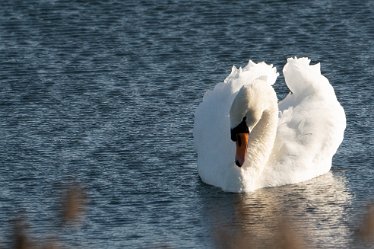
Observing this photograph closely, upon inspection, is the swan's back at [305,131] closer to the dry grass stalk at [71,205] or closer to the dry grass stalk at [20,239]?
the dry grass stalk at [71,205]

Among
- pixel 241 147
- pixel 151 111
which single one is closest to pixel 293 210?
pixel 241 147

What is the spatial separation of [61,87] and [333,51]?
324 cm

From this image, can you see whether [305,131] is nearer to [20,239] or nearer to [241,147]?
[241,147]

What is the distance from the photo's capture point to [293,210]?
30.1 ft

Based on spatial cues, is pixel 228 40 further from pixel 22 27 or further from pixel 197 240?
pixel 197 240

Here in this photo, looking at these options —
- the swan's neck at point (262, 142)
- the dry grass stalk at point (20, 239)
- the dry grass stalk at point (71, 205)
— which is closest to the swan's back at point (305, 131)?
the swan's neck at point (262, 142)

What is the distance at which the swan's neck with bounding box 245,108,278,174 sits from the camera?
10.1 m

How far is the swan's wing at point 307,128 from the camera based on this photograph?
33.5ft

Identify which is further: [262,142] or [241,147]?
[262,142]

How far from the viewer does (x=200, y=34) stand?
14.9 metres

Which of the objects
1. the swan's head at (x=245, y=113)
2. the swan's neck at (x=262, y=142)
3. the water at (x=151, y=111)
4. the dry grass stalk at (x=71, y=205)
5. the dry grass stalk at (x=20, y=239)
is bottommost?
the water at (x=151, y=111)

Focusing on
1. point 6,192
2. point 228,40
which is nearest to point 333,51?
point 228,40

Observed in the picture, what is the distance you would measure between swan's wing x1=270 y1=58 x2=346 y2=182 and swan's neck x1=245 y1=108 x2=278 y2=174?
15cm

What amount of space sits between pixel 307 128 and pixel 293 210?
4.72 ft
